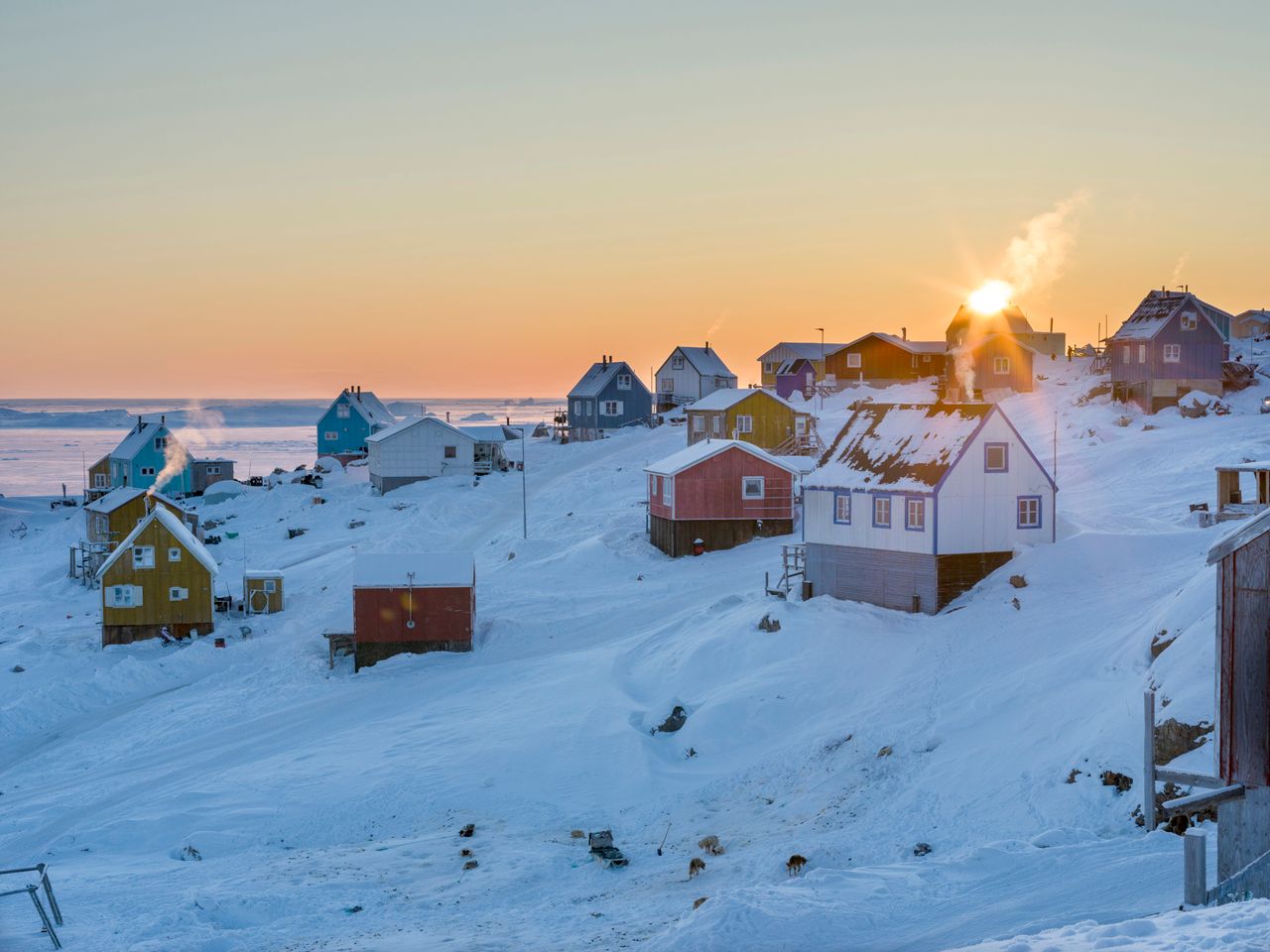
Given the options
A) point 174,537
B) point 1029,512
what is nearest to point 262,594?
point 174,537

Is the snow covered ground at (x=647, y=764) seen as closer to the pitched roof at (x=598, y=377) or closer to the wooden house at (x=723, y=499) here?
the wooden house at (x=723, y=499)

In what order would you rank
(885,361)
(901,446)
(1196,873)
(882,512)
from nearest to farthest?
1. (1196,873)
2. (882,512)
3. (901,446)
4. (885,361)

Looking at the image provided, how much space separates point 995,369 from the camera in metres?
79.8

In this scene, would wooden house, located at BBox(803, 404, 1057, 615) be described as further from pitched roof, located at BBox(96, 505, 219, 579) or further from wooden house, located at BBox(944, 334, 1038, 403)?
wooden house, located at BBox(944, 334, 1038, 403)

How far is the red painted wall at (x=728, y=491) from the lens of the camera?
172 feet

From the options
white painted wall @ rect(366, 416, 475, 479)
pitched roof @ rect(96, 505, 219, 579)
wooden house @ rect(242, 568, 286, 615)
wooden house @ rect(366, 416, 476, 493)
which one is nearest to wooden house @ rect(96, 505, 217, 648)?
pitched roof @ rect(96, 505, 219, 579)

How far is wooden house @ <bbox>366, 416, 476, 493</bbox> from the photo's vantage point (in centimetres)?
7938

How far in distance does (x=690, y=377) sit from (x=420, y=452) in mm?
33615

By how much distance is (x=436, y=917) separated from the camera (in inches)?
826

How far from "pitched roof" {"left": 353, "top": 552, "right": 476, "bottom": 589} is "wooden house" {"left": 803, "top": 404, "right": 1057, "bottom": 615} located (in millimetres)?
12296

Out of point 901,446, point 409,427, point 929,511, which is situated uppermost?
point 409,427

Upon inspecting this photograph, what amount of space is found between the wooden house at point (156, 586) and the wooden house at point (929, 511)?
80.5 ft

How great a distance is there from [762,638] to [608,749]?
700 centimetres

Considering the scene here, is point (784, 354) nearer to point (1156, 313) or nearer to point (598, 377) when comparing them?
point (598, 377)
